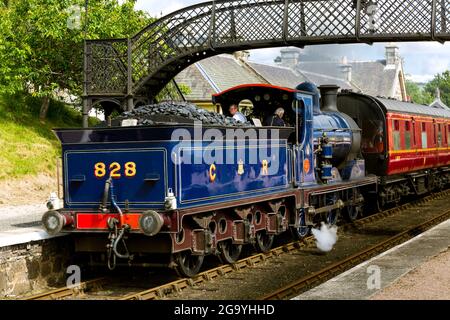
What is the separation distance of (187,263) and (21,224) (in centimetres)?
384

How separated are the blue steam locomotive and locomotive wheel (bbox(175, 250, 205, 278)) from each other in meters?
0.02

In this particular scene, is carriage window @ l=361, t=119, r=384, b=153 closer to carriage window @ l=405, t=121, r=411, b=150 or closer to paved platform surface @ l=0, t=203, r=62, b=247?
carriage window @ l=405, t=121, r=411, b=150

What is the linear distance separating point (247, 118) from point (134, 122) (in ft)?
13.0

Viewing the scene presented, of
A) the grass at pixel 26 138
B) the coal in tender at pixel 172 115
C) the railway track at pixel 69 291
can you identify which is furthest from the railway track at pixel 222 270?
the grass at pixel 26 138

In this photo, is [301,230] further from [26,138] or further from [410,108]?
[26,138]

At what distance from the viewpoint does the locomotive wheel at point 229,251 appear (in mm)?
11406

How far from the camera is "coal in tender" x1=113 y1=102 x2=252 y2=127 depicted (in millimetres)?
10070

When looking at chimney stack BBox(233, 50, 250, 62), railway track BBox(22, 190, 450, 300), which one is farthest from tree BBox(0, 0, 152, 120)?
chimney stack BBox(233, 50, 250, 62)

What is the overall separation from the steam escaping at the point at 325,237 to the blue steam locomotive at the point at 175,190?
4.43ft

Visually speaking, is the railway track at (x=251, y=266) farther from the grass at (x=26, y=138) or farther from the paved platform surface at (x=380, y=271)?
the grass at (x=26, y=138)
